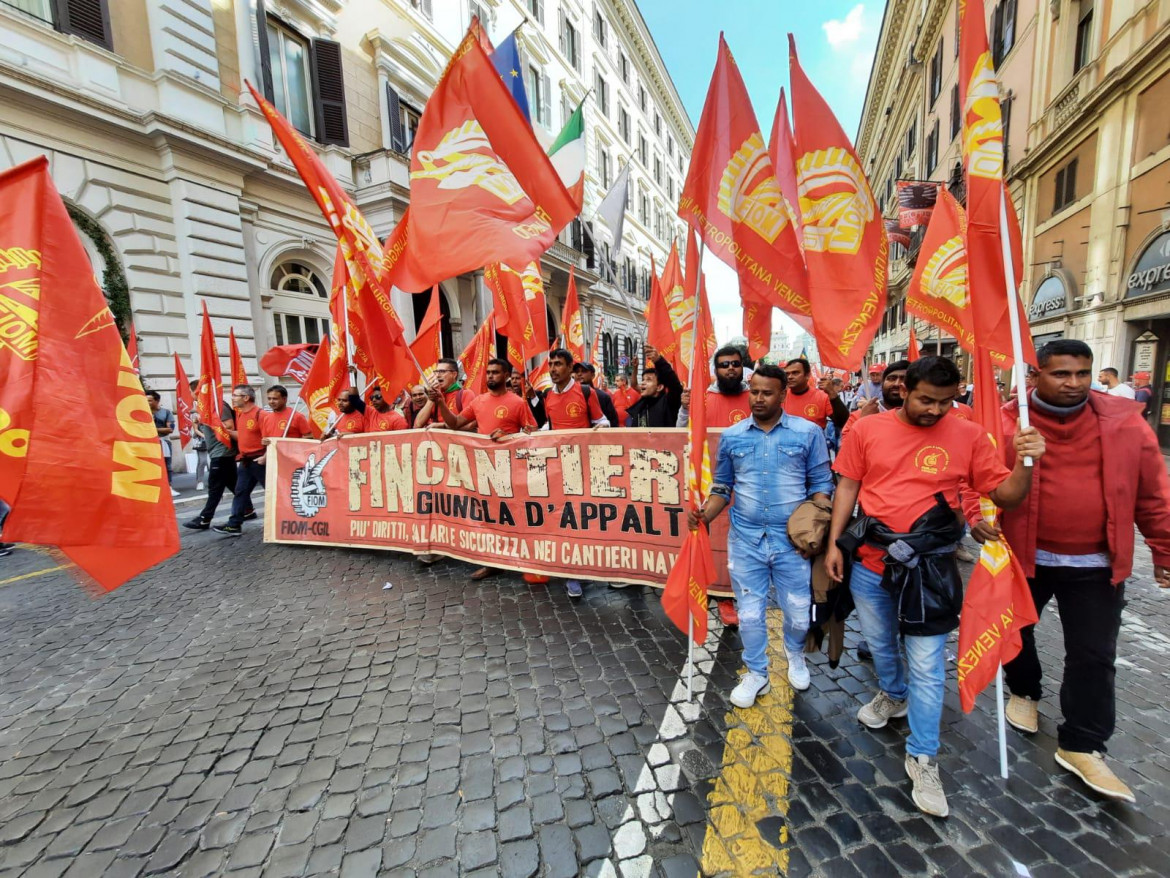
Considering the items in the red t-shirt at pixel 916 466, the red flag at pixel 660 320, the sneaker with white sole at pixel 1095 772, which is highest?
the red flag at pixel 660 320

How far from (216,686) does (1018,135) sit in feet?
80.4

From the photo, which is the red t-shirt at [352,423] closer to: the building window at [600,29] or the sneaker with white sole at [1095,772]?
the sneaker with white sole at [1095,772]

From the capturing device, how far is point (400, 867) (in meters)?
1.90

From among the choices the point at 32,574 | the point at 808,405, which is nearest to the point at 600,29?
the point at 808,405

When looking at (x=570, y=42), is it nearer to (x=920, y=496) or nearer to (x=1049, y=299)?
(x=1049, y=299)

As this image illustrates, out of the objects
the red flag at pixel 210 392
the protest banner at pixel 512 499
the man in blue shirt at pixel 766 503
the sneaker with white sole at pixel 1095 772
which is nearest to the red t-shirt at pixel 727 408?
the protest banner at pixel 512 499

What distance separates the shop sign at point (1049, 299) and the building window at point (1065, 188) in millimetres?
1954

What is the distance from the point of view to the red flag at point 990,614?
215cm

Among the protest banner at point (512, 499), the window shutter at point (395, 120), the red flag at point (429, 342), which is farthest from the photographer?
the window shutter at point (395, 120)

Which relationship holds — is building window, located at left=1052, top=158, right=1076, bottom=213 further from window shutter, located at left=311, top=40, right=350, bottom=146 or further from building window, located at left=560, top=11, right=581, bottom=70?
building window, located at left=560, top=11, right=581, bottom=70

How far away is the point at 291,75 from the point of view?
13141mm

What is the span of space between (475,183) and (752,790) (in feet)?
13.6

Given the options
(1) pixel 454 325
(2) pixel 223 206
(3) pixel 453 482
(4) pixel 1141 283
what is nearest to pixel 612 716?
(3) pixel 453 482

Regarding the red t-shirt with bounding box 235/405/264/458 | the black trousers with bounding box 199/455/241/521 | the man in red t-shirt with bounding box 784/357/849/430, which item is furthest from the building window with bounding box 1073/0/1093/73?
the black trousers with bounding box 199/455/241/521
